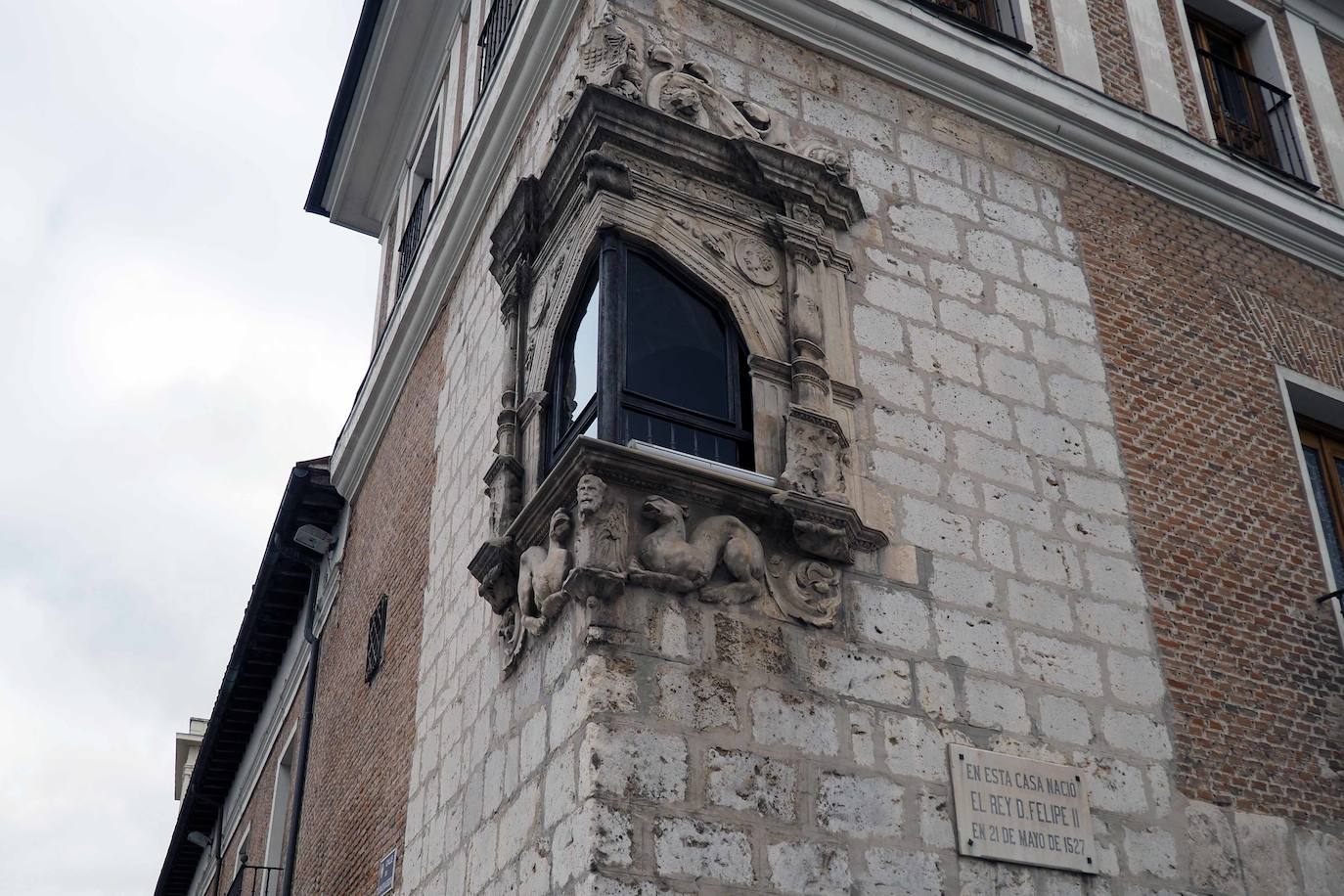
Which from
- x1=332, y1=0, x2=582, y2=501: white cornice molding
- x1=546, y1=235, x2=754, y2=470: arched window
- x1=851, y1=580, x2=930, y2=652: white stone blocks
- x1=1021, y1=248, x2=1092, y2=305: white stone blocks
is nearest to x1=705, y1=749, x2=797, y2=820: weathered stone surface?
x1=851, y1=580, x2=930, y2=652: white stone blocks

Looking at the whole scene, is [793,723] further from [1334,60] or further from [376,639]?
[1334,60]

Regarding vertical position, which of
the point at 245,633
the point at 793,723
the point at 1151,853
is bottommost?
the point at 1151,853

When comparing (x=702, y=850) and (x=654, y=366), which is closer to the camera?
(x=702, y=850)

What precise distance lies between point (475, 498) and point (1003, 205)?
3601mm

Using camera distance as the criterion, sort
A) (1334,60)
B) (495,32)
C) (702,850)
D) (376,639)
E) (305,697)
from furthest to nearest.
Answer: (305,697) < (1334,60) < (376,639) < (495,32) < (702,850)

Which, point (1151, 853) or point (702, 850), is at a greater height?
point (1151, 853)

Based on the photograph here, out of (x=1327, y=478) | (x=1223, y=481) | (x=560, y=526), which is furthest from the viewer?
(x=1327, y=478)

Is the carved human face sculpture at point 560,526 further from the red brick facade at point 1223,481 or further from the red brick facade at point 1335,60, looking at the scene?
the red brick facade at point 1335,60

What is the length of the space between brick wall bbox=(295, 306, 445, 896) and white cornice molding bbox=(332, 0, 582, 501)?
9.7 inches

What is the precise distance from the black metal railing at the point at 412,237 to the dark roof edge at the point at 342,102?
1218mm

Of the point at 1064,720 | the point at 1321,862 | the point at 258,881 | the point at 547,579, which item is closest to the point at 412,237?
the point at 258,881

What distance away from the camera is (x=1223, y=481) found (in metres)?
8.29

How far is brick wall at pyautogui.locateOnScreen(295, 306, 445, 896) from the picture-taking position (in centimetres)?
924

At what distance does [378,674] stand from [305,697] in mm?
3156
